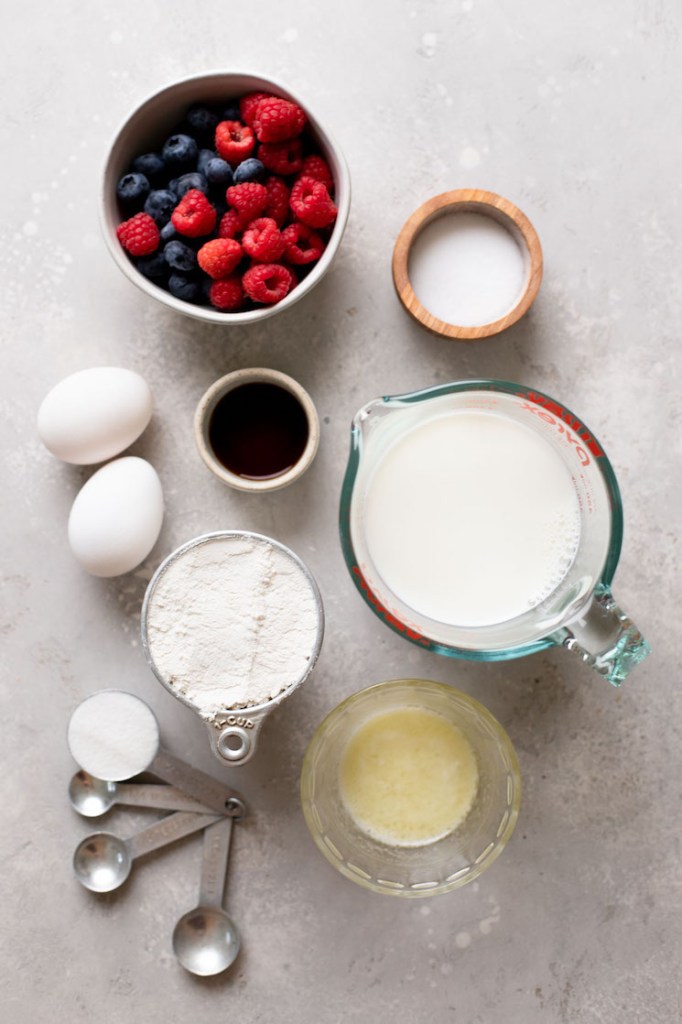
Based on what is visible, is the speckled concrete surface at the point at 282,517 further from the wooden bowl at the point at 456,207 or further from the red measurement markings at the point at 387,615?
the red measurement markings at the point at 387,615

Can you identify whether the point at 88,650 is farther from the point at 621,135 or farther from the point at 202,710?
the point at 621,135

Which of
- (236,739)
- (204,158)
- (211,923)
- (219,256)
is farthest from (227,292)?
(211,923)

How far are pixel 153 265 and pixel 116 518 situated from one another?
0.98 ft

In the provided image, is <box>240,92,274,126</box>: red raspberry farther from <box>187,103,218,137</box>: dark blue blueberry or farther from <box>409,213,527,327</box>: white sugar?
<box>409,213,527,327</box>: white sugar

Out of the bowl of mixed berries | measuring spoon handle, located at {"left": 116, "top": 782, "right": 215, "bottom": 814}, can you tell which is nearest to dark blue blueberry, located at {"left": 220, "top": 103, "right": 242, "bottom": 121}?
the bowl of mixed berries

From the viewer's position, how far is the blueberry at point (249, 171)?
3.22 ft

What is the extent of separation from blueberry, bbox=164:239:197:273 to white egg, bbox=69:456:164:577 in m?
0.24

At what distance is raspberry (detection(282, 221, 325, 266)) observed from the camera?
1000 millimetres

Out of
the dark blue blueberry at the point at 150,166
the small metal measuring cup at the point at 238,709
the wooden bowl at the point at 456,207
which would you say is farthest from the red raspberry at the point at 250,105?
the small metal measuring cup at the point at 238,709

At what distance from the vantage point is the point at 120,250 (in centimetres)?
100

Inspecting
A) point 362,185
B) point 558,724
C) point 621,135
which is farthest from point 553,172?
point 558,724

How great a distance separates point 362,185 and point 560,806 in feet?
2.81

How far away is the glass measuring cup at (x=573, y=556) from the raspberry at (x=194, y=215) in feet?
0.92

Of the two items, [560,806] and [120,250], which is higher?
[120,250]
